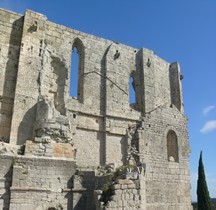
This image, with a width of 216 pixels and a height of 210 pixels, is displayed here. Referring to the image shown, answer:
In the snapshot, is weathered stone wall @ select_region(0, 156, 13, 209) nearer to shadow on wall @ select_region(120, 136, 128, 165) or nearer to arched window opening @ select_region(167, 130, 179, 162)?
shadow on wall @ select_region(120, 136, 128, 165)

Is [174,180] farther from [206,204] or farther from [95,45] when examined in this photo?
[95,45]

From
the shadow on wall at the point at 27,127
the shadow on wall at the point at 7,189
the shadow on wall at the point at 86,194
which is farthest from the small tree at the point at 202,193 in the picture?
the shadow on wall at the point at 7,189

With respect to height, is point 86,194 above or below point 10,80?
below

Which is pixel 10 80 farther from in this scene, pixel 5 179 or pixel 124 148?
pixel 124 148

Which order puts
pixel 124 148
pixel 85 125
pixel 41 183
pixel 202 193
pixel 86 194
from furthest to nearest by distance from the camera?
pixel 202 193, pixel 124 148, pixel 85 125, pixel 86 194, pixel 41 183

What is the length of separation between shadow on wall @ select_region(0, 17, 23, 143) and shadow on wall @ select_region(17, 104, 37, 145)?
1.90 feet

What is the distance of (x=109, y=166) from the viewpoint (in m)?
11.6

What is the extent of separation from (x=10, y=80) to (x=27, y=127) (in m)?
2.19

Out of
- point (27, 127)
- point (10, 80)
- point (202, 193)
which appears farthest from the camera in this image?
point (202, 193)

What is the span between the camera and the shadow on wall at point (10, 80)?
1141 cm

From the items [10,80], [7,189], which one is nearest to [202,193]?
[7,189]

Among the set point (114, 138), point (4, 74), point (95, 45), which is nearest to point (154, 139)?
point (114, 138)

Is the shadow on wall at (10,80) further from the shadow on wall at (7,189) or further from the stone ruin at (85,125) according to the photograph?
the shadow on wall at (7,189)

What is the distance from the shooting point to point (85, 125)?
1302 centimetres
